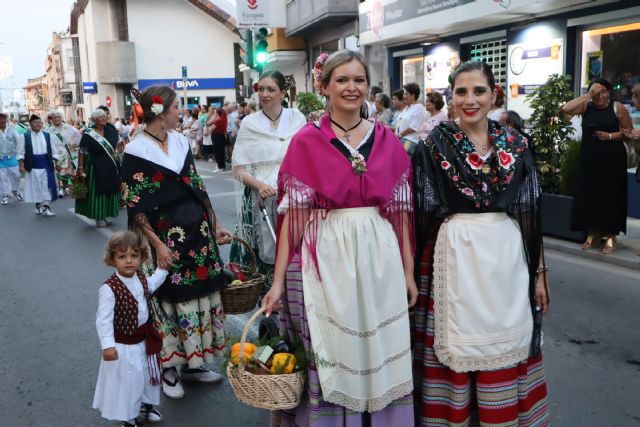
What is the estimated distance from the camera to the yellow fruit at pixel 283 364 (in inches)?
116

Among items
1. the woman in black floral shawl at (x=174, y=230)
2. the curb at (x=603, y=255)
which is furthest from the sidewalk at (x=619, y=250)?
the woman in black floral shawl at (x=174, y=230)

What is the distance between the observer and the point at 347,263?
290 centimetres

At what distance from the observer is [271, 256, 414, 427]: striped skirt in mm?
2930

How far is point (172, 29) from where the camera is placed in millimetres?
42938

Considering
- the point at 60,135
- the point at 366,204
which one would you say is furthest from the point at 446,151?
the point at 60,135

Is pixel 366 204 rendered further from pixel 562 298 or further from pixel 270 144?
pixel 562 298

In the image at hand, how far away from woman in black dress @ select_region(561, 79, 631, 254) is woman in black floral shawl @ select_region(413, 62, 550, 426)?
4838 millimetres

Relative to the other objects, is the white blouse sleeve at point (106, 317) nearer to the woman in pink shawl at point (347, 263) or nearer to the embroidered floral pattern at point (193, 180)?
the embroidered floral pattern at point (193, 180)

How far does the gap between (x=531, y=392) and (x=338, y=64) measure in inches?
71.0

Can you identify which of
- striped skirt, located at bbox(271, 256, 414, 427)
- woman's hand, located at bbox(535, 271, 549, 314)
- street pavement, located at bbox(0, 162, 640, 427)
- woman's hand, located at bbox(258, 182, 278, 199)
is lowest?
street pavement, located at bbox(0, 162, 640, 427)

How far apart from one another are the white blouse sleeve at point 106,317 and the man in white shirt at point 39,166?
33.3ft

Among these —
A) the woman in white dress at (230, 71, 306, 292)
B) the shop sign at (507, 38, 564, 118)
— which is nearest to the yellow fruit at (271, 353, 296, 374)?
the woman in white dress at (230, 71, 306, 292)

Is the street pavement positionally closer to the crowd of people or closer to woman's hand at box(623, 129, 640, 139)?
the crowd of people

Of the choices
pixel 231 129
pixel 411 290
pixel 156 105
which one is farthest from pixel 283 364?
pixel 231 129
